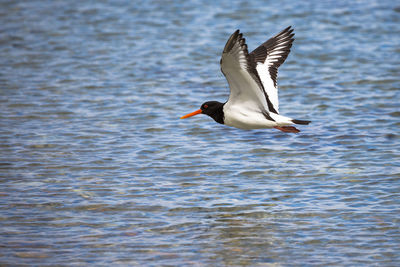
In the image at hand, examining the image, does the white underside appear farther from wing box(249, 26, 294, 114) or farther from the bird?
wing box(249, 26, 294, 114)

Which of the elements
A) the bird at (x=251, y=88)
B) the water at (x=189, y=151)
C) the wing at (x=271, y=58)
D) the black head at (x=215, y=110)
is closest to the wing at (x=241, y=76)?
the bird at (x=251, y=88)

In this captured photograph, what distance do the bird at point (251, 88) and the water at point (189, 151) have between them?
0.75m

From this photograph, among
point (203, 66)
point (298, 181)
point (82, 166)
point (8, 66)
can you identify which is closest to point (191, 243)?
point (298, 181)

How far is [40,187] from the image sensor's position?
28.9 feet

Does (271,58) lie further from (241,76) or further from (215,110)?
(241,76)

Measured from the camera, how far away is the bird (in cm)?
772

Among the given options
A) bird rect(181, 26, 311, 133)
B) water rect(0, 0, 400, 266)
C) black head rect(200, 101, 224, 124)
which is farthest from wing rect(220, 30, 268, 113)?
water rect(0, 0, 400, 266)

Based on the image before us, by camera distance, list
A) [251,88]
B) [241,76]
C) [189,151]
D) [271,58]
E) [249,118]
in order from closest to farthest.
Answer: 1. [241,76]
2. [251,88]
3. [249,118]
4. [271,58]
5. [189,151]

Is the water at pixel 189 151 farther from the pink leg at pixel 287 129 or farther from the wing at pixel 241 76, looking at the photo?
the wing at pixel 241 76

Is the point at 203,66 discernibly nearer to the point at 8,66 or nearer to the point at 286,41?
the point at 8,66

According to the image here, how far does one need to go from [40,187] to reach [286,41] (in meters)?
3.84

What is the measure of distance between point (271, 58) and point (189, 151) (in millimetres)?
1775

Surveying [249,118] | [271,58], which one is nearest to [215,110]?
[249,118]

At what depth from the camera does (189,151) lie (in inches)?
398
